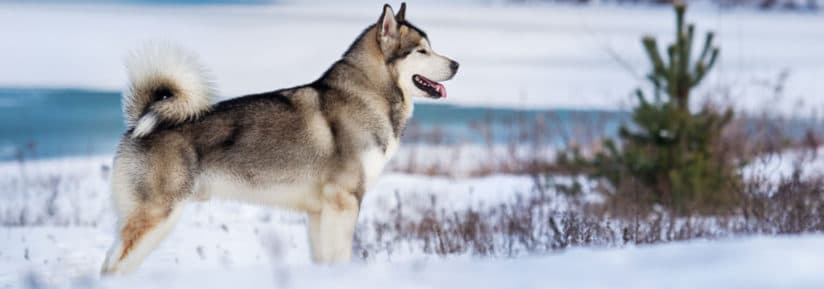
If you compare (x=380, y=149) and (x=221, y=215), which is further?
(x=221, y=215)

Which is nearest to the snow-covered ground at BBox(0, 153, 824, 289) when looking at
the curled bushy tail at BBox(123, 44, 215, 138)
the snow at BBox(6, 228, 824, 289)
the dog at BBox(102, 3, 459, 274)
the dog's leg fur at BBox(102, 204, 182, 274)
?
the snow at BBox(6, 228, 824, 289)

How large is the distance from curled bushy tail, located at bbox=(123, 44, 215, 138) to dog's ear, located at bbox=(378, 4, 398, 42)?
0.94 m

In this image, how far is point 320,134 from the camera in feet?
19.4

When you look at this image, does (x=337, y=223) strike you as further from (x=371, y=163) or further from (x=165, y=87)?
(x=165, y=87)

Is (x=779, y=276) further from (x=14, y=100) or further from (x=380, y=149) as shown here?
(x=14, y=100)

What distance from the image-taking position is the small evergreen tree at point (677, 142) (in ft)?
30.1

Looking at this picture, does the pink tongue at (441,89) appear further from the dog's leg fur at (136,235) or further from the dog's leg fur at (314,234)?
the dog's leg fur at (136,235)

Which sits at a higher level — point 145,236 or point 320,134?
point 320,134

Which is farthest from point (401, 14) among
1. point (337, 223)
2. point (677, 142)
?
point (677, 142)

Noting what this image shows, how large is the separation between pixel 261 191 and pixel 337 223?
43cm

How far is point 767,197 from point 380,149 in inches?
129

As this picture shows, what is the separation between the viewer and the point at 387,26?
5.97 metres

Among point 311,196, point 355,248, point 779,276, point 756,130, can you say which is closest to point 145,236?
point 311,196

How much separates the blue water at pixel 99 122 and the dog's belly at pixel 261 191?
5732 mm
